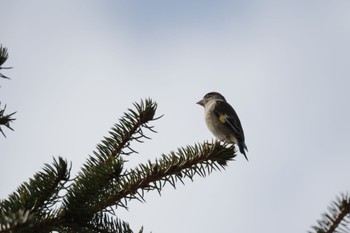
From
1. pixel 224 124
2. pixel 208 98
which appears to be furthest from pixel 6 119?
pixel 208 98

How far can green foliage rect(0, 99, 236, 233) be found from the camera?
7.72 feet

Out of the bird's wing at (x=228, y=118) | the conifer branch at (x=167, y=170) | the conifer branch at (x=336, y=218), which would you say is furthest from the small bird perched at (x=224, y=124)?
the conifer branch at (x=336, y=218)

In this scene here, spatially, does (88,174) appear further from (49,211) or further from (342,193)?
(342,193)

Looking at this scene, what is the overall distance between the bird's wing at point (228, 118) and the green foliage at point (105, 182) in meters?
4.63

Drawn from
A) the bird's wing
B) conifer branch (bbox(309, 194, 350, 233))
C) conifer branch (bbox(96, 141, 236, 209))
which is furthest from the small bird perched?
conifer branch (bbox(309, 194, 350, 233))

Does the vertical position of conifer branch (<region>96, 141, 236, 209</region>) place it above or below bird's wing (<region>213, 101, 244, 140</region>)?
below

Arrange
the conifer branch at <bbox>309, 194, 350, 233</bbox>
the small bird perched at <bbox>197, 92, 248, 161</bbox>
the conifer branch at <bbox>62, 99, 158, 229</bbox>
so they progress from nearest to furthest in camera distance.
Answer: the conifer branch at <bbox>309, 194, 350, 233</bbox>
the conifer branch at <bbox>62, 99, 158, 229</bbox>
the small bird perched at <bbox>197, 92, 248, 161</bbox>

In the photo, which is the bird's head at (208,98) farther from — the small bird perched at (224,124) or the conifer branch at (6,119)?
the conifer branch at (6,119)

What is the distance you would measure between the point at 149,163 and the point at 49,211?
63 cm

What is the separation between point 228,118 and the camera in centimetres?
803

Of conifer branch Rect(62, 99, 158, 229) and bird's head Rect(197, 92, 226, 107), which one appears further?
bird's head Rect(197, 92, 226, 107)

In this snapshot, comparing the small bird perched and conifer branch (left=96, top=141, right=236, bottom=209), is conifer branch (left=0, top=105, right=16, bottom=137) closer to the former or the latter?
conifer branch (left=96, top=141, right=236, bottom=209)

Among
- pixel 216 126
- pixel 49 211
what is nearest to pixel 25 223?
pixel 49 211

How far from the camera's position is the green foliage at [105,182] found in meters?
2.35
